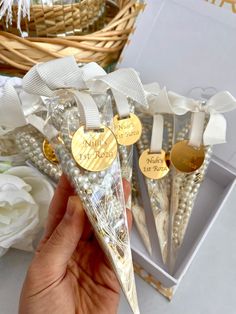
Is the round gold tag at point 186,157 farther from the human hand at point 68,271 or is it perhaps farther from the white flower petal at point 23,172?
the white flower petal at point 23,172

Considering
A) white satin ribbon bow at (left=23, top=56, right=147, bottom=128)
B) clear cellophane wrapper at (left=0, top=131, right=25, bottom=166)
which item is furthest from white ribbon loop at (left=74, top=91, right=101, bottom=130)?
clear cellophane wrapper at (left=0, top=131, right=25, bottom=166)

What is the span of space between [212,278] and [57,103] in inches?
12.8

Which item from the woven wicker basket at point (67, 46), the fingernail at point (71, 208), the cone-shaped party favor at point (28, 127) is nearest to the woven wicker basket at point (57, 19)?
the woven wicker basket at point (67, 46)

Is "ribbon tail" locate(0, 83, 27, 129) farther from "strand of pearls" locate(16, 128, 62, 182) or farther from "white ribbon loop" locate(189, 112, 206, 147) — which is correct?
"white ribbon loop" locate(189, 112, 206, 147)

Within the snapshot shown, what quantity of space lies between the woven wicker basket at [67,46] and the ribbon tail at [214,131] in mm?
235

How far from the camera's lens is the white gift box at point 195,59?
561 mm

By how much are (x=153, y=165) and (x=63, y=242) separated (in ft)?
0.63

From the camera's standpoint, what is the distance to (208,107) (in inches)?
21.3

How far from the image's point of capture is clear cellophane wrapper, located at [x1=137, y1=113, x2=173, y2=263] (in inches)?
20.5

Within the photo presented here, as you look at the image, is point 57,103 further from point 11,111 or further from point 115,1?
point 115,1

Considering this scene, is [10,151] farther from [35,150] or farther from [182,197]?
[182,197]

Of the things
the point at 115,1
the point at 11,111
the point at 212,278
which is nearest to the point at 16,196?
the point at 11,111

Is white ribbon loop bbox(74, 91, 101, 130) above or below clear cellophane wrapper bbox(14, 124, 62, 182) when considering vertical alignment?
above

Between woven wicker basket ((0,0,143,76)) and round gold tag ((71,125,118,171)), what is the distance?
0.77 feet
